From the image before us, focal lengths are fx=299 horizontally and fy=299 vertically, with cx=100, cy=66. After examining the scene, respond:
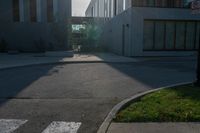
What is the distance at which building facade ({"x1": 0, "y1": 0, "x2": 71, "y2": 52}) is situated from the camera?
29.9 m

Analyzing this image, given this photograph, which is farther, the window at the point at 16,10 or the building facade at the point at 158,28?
the window at the point at 16,10

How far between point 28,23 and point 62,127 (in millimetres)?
25472

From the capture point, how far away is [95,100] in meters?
8.22

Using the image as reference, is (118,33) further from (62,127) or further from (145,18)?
(62,127)

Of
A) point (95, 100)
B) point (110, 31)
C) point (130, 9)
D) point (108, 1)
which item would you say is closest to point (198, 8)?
point (95, 100)

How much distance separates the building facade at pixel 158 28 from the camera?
24.3 metres

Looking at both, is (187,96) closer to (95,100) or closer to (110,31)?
(95,100)

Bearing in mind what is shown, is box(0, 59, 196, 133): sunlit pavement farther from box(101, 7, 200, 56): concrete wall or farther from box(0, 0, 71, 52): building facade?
box(0, 0, 71, 52): building facade

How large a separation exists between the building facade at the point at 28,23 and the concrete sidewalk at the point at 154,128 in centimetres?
2418

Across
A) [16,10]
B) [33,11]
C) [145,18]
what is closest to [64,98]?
[145,18]

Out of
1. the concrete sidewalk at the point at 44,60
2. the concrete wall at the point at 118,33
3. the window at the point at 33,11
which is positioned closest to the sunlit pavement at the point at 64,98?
the concrete sidewalk at the point at 44,60

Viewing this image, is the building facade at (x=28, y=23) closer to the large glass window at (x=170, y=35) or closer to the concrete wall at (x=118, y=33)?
the concrete wall at (x=118, y=33)

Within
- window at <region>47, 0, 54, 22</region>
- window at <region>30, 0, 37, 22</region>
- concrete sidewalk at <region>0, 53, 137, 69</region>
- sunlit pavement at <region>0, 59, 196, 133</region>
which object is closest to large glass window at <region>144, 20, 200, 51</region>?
concrete sidewalk at <region>0, 53, 137, 69</region>

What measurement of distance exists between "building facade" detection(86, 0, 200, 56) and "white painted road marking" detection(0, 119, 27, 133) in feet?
61.8
